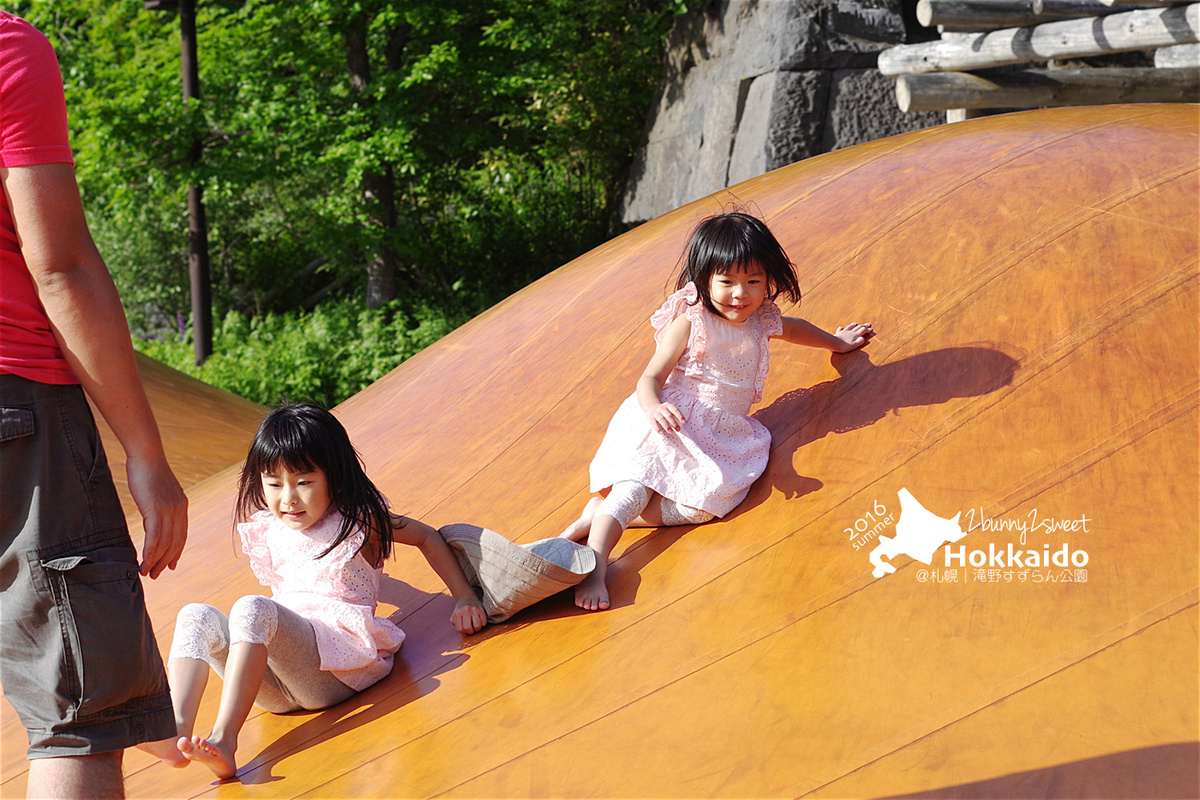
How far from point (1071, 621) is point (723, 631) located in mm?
488

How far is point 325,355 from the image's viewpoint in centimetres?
794

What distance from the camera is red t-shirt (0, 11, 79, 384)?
1.07 meters

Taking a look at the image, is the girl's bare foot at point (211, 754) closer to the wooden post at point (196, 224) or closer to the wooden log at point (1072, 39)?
the wooden log at point (1072, 39)

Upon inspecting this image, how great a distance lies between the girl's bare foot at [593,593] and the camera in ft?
5.57

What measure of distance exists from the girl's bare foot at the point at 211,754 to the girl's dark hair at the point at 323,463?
1.08 feet

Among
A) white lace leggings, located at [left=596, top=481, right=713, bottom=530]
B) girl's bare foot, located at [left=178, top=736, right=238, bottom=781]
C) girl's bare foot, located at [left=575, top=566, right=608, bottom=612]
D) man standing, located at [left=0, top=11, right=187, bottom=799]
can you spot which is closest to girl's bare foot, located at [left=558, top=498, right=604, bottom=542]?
white lace leggings, located at [left=596, top=481, right=713, bottom=530]

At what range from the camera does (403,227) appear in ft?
26.7

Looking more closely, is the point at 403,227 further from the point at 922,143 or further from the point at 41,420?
the point at 41,420

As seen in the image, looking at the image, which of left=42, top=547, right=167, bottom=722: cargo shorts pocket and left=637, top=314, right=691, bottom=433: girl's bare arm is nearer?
left=42, top=547, right=167, bottom=722: cargo shorts pocket

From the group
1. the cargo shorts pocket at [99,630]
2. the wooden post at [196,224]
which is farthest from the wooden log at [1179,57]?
the wooden post at [196,224]

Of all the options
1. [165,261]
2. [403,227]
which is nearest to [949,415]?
[403,227]

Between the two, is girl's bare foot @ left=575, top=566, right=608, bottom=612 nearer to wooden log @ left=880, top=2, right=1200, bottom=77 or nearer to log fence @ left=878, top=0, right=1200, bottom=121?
log fence @ left=878, top=0, right=1200, bottom=121

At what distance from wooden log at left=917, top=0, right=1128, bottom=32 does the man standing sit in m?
3.94

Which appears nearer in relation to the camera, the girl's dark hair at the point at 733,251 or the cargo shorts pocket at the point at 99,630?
the cargo shorts pocket at the point at 99,630
